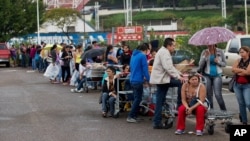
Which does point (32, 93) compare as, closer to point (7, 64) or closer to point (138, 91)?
point (138, 91)

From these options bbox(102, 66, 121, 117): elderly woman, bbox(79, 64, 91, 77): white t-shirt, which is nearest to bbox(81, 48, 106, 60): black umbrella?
bbox(79, 64, 91, 77): white t-shirt

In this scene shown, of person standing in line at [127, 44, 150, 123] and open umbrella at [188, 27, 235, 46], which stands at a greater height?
open umbrella at [188, 27, 235, 46]

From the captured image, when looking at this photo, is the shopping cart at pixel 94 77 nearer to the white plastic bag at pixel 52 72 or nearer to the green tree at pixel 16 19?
the white plastic bag at pixel 52 72

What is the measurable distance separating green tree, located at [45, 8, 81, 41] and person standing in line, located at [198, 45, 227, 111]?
72912 mm

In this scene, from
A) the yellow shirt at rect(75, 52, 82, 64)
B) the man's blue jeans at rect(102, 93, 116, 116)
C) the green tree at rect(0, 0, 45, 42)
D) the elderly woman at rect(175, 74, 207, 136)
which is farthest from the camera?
the green tree at rect(0, 0, 45, 42)

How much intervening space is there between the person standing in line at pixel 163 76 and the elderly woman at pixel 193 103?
0.27 metres

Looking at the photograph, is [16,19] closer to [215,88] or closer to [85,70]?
[85,70]

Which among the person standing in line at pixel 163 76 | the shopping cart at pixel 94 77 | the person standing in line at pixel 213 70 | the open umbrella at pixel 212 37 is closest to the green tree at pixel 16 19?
the shopping cart at pixel 94 77

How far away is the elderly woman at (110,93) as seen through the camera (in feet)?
49.1

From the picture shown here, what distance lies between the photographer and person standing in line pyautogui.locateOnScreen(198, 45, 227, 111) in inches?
542

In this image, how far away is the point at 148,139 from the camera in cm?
1184

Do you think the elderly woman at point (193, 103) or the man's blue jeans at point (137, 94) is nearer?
the elderly woman at point (193, 103)

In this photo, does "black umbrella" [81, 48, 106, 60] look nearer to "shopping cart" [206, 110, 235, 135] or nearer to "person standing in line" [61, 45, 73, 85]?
"person standing in line" [61, 45, 73, 85]

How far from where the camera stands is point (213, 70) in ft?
45.3
